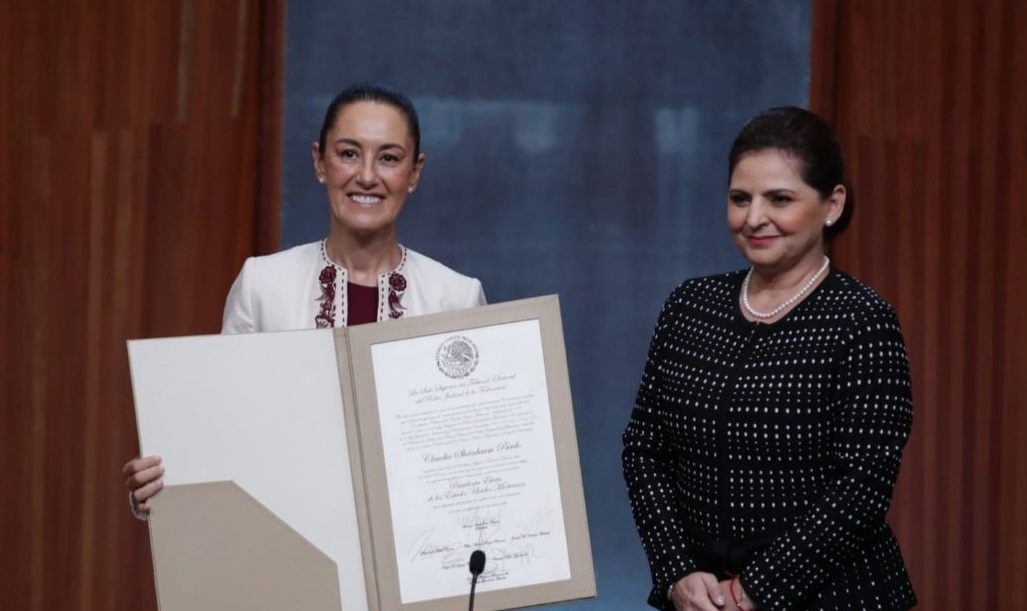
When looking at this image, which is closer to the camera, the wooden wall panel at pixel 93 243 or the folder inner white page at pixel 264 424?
the folder inner white page at pixel 264 424

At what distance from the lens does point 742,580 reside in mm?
1913

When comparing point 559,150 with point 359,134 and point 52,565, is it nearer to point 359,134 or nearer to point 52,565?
point 359,134

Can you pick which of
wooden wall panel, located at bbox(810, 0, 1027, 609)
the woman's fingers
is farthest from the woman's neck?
wooden wall panel, located at bbox(810, 0, 1027, 609)

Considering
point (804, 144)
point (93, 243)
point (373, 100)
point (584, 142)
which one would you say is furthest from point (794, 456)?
point (93, 243)

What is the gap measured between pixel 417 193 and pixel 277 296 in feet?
3.96

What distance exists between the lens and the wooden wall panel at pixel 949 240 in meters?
3.40

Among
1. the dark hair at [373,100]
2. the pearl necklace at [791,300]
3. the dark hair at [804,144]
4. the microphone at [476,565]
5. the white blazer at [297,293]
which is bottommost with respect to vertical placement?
the microphone at [476,565]

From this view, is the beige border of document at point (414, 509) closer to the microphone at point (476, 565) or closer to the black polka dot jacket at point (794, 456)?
the microphone at point (476, 565)

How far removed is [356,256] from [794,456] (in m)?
0.81

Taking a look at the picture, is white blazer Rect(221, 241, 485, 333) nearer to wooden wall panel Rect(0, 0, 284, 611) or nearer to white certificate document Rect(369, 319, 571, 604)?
white certificate document Rect(369, 319, 571, 604)

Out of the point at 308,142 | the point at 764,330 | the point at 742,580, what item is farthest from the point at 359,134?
the point at 308,142

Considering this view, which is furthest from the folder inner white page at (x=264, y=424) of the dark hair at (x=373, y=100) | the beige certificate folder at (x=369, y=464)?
the dark hair at (x=373, y=100)

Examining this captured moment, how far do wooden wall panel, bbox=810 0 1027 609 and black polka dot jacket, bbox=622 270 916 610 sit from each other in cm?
148

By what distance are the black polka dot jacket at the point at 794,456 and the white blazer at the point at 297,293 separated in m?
0.46
